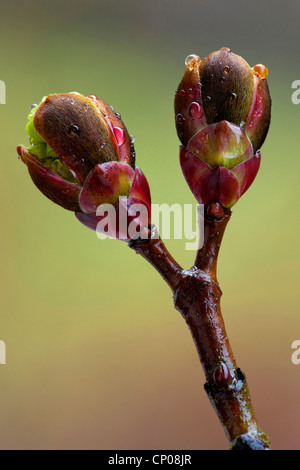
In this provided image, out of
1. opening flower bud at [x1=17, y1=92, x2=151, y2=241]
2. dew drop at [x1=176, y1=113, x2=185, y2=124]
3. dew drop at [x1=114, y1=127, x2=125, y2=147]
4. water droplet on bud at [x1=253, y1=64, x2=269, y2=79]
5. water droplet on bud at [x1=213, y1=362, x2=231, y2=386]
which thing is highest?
water droplet on bud at [x1=253, y1=64, x2=269, y2=79]

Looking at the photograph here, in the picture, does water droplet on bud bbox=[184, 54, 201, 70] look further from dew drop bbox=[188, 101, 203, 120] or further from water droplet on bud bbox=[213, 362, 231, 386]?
water droplet on bud bbox=[213, 362, 231, 386]

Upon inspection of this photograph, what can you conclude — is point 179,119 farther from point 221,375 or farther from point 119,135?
point 221,375

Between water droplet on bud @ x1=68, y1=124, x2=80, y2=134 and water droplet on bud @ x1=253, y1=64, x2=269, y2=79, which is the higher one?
water droplet on bud @ x1=253, y1=64, x2=269, y2=79

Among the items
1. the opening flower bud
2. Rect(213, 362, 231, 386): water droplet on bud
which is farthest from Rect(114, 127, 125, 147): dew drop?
Rect(213, 362, 231, 386): water droplet on bud

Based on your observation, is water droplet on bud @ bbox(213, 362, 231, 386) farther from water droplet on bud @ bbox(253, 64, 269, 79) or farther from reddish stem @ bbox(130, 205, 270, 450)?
water droplet on bud @ bbox(253, 64, 269, 79)

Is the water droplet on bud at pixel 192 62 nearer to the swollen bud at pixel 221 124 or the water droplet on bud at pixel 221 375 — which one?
the swollen bud at pixel 221 124

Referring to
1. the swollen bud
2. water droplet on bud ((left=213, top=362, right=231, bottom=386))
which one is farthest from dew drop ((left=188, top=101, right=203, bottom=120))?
water droplet on bud ((left=213, top=362, right=231, bottom=386))

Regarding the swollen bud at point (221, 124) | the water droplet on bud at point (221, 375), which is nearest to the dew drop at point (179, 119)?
the swollen bud at point (221, 124)
